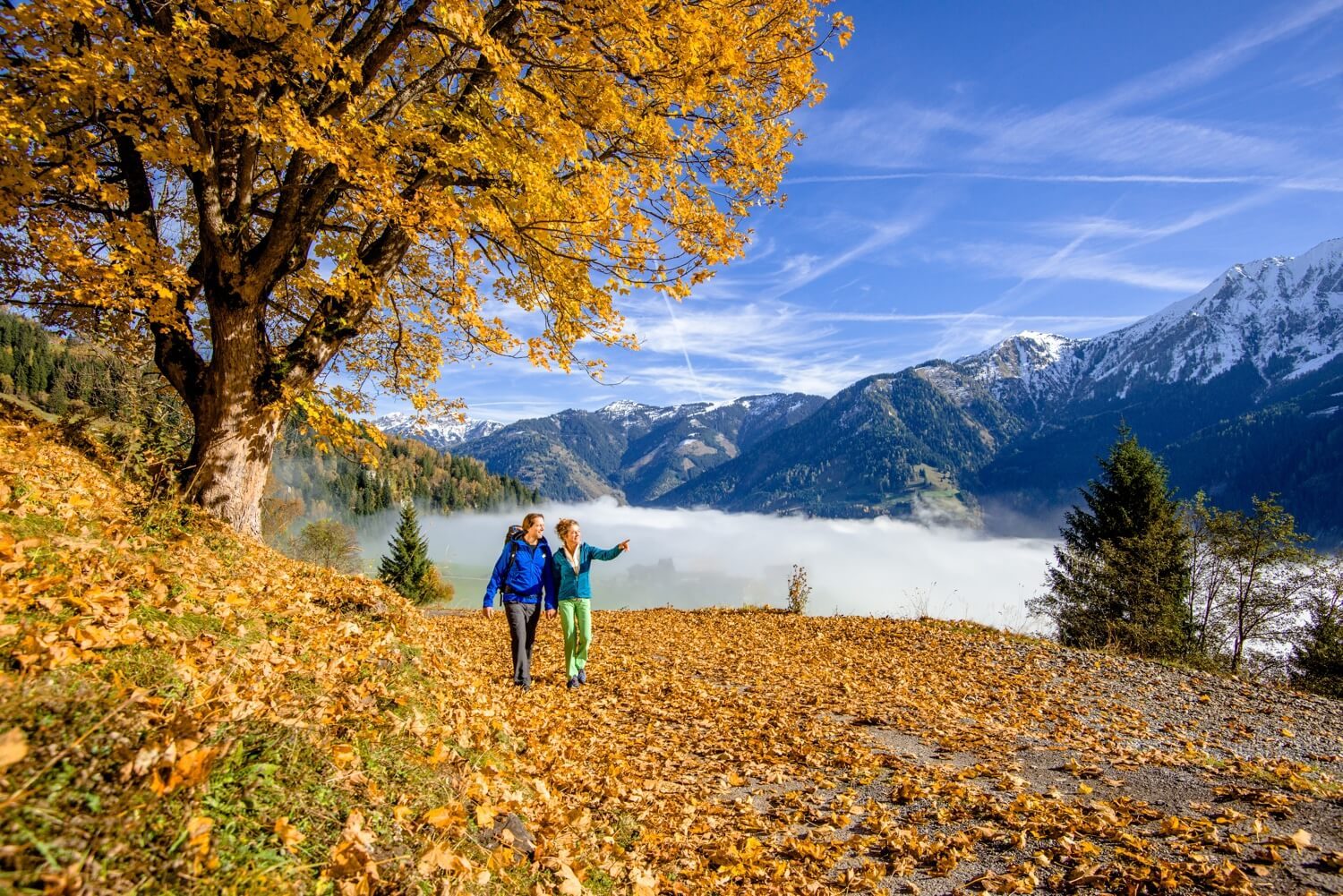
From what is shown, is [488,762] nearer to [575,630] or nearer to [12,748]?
[12,748]

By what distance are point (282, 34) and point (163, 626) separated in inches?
204

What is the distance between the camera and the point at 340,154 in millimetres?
5652

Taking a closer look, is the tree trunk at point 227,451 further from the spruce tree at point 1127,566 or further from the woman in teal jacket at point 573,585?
the spruce tree at point 1127,566

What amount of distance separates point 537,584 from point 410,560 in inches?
1972

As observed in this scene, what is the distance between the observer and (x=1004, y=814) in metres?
5.31

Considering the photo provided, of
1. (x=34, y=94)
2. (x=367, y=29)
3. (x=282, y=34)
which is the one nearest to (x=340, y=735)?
(x=282, y=34)

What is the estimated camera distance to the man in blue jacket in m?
8.71

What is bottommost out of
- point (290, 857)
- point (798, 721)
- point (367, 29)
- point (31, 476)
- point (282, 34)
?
point (798, 721)

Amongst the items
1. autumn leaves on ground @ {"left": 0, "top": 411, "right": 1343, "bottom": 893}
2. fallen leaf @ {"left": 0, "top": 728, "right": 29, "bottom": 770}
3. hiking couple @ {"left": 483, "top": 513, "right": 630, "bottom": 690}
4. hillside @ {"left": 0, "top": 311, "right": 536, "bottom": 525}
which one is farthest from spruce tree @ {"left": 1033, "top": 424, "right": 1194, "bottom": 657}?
hillside @ {"left": 0, "top": 311, "right": 536, "bottom": 525}

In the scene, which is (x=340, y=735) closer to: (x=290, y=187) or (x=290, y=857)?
(x=290, y=857)

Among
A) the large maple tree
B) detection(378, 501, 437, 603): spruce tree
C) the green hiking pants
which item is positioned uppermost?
the large maple tree

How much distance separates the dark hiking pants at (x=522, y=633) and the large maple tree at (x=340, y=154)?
11.5ft

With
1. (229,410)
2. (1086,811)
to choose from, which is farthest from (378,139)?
(1086,811)

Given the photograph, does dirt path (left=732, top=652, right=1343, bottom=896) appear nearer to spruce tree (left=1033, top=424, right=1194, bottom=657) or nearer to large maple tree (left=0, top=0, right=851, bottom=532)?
large maple tree (left=0, top=0, right=851, bottom=532)
